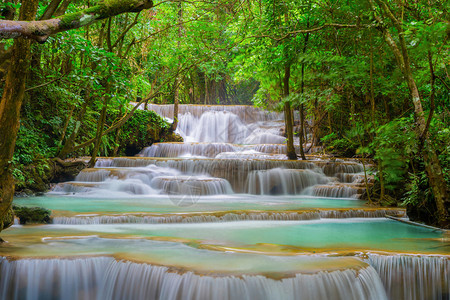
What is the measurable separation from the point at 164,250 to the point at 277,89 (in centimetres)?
1293

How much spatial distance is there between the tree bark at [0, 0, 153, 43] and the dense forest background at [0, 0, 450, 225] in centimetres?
155

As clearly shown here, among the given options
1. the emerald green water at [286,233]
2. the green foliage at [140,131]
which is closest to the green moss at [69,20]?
the emerald green water at [286,233]

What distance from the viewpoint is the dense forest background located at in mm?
5781

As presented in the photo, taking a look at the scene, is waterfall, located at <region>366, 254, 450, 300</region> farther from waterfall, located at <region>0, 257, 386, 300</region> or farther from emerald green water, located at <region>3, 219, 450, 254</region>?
emerald green water, located at <region>3, 219, 450, 254</region>

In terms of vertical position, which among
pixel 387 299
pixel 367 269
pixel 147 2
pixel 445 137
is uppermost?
pixel 147 2

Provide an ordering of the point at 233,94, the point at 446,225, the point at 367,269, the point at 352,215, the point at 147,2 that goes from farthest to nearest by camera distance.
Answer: the point at 233,94, the point at 352,215, the point at 446,225, the point at 367,269, the point at 147,2

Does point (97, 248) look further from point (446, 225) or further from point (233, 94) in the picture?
point (233, 94)

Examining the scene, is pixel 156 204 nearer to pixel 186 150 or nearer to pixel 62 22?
pixel 62 22

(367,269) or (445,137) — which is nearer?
(367,269)

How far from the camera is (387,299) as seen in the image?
4223 mm

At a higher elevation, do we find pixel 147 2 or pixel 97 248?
pixel 147 2

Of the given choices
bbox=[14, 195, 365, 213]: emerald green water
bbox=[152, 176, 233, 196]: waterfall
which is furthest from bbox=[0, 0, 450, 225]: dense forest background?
bbox=[152, 176, 233, 196]: waterfall

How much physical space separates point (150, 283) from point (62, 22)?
266 centimetres

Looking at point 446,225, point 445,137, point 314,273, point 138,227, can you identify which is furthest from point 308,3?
Result: point 314,273
